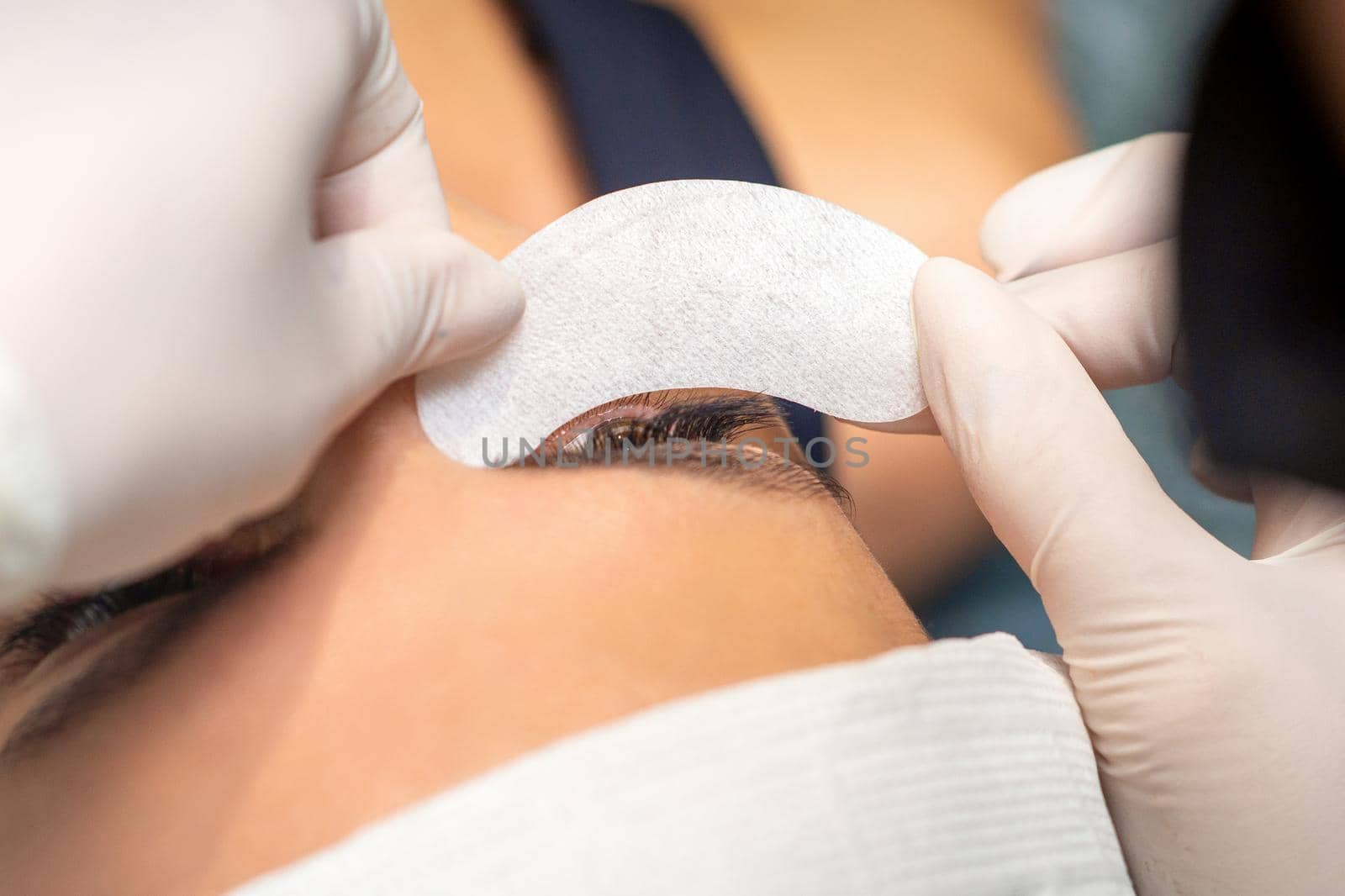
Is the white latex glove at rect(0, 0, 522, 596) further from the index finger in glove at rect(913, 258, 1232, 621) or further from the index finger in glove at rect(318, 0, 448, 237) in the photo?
the index finger in glove at rect(913, 258, 1232, 621)

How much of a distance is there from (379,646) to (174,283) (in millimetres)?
236

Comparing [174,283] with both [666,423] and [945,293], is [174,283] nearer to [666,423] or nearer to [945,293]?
[666,423]

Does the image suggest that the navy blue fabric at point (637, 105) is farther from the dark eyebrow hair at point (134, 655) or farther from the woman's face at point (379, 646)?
the dark eyebrow hair at point (134, 655)

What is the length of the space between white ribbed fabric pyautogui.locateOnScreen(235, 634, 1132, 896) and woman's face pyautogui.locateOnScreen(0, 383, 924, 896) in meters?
0.03

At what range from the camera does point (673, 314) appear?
68 centimetres

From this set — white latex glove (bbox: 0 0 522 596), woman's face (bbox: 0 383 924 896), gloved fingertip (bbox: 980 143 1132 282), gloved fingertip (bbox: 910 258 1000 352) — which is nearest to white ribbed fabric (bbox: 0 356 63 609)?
white latex glove (bbox: 0 0 522 596)

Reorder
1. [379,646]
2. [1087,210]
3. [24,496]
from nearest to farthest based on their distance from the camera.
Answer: [24,496], [379,646], [1087,210]

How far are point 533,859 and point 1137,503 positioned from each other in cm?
50

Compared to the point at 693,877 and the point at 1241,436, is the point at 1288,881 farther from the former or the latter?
the point at 693,877

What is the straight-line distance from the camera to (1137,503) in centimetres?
65

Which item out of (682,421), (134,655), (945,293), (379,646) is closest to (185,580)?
(134,655)

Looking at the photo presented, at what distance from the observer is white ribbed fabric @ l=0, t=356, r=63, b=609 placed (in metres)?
0.38

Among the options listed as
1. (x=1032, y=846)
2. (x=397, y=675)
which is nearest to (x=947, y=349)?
(x=1032, y=846)

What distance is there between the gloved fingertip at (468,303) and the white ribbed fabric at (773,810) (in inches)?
12.5
